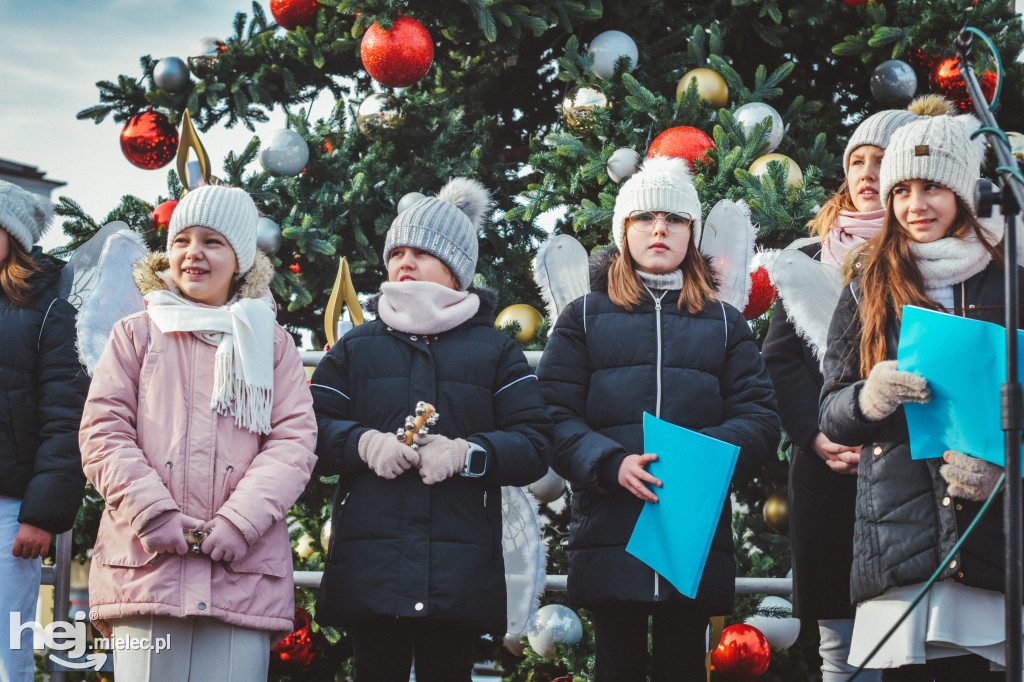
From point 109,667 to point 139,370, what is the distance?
2044mm

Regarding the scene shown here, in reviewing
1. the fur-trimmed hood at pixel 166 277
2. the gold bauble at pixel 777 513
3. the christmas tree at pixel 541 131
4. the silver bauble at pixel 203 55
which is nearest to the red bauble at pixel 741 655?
the christmas tree at pixel 541 131

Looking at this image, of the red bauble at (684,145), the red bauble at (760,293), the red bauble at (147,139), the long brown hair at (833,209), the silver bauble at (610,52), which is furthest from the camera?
the red bauble at (147,139)

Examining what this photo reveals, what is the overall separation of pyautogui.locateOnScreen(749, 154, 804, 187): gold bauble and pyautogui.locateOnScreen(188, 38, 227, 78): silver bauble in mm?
2667

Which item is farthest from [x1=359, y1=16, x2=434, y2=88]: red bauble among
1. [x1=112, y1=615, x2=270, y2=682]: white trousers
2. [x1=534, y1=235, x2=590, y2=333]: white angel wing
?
[x1=112, y1=615, x2=270, y2=682]: white trousers

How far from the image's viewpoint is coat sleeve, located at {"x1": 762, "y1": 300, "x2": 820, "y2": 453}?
294 centimetres

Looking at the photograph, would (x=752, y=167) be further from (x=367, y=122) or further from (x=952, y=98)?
(x=367, y=122)

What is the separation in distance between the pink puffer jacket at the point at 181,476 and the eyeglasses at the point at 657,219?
110cm

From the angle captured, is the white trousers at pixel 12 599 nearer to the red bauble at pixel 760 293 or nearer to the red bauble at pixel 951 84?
the red bauble at pixel 760 293

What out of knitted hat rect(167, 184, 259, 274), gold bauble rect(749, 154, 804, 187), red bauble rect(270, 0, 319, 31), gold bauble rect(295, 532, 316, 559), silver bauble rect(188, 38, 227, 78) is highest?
red bauble rect(270, 0, 319, 31)

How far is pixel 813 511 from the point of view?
9.62 ft

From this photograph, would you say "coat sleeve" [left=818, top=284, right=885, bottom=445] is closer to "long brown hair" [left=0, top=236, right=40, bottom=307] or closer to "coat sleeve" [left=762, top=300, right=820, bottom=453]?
"coat sleeve" [left=762, top=300, right=820, bottom=453]

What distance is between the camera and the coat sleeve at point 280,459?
95.7 inches

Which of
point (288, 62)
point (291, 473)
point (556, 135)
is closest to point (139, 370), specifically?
point (291, 473)

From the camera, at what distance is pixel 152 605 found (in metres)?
2.34
